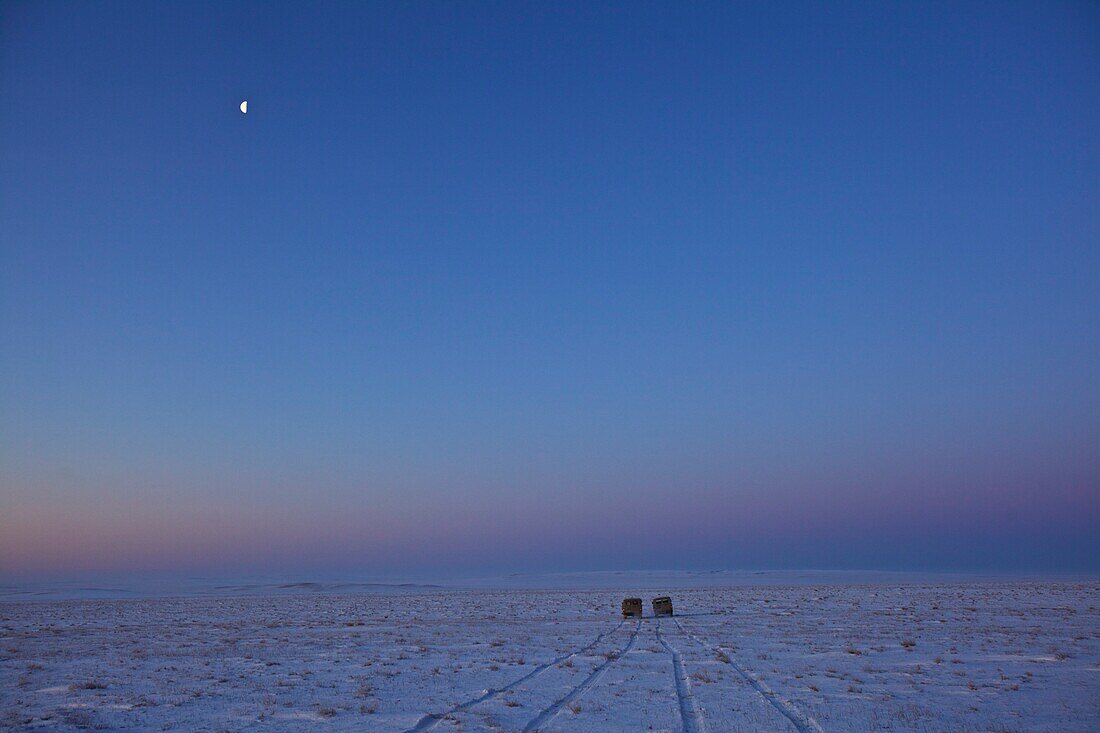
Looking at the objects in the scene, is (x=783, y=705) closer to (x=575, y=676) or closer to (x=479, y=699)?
(x=575, y=676)

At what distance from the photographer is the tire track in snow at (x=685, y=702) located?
12188mm

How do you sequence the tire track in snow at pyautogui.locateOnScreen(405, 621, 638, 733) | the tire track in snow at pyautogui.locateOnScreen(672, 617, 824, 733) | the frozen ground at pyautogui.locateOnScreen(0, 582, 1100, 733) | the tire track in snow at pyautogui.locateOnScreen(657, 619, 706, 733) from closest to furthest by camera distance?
the tire track in snow at pyautogui.locateOnScreen(672, 617, 824, 733), the tire track in snow at pyautogui.locateOnScreen(657, 619, 706, 733), the tire track in snow at pyautogui.locateOnScreen(405, 621, 638, 733), the frozen ground at pyautogui.locateOnScreen(0, 582, 1100, 733)

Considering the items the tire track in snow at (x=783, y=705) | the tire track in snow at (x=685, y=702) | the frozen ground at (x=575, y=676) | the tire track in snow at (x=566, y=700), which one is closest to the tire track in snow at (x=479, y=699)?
the frozen ground at (x=575, y=676)

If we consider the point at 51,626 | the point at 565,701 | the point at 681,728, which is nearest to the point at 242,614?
the point at 51,626

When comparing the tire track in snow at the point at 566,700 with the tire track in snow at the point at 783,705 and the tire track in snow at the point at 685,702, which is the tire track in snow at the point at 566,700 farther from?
the tire track in snow at the point at 783,705

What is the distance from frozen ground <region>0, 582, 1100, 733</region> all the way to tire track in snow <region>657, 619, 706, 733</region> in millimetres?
63

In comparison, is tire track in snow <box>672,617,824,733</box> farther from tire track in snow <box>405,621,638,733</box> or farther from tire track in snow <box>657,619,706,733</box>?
tire track in snow <box>405,621,638,733</box>

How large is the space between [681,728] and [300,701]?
25.9ft

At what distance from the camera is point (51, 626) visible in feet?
120

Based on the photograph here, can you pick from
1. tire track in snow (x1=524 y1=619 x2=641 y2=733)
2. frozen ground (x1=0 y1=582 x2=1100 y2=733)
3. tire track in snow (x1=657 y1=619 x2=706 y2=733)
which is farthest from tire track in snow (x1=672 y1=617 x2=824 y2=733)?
tire track in snow (x1=524 y1=619 x2=641 y2=733)

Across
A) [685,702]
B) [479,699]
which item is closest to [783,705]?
[685,702]

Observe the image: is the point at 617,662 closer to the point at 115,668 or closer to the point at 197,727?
the point at 197,727

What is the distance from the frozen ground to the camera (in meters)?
13.0

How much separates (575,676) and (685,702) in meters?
4.09
